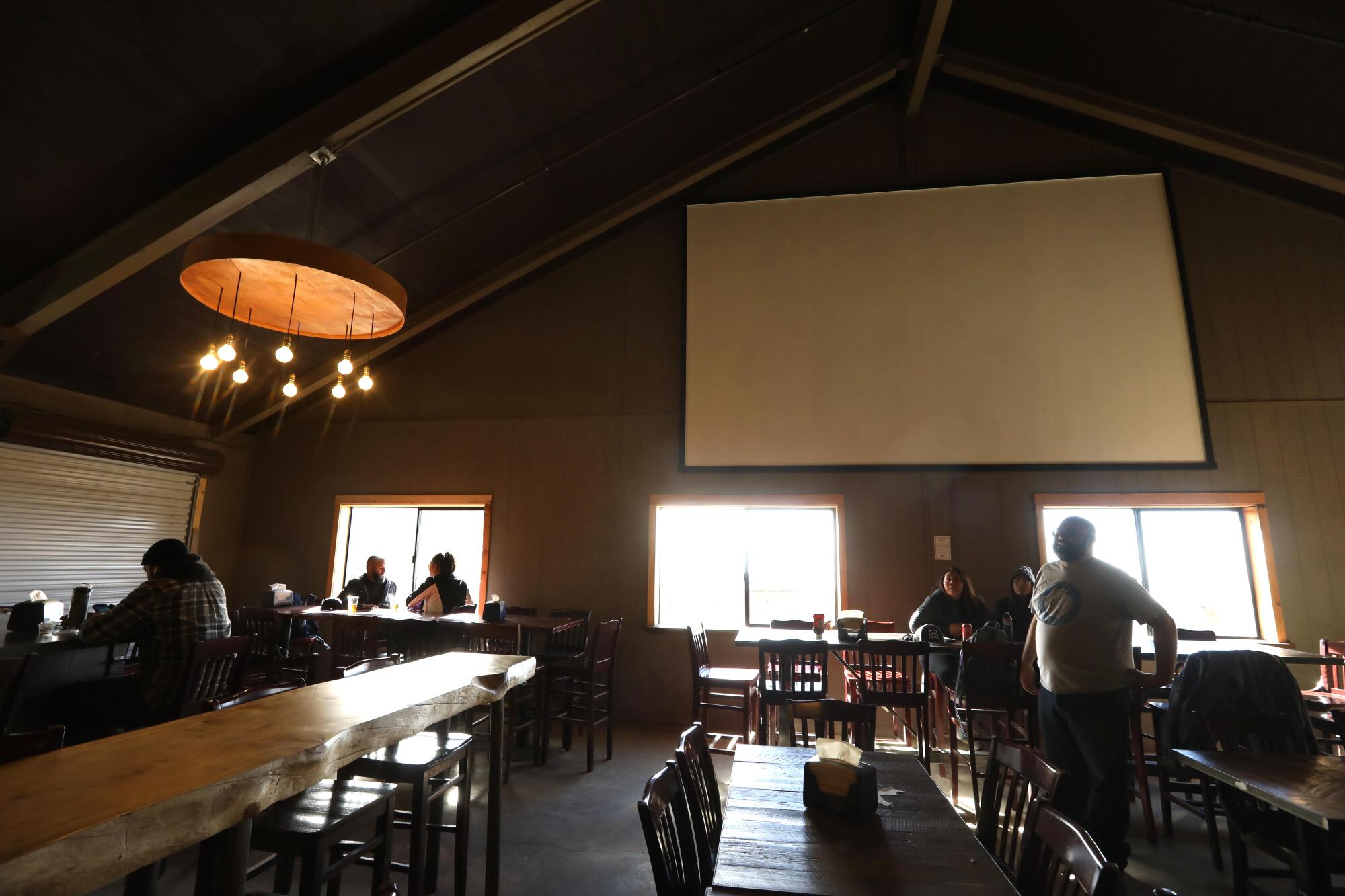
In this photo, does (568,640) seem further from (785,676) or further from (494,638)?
(785,676)

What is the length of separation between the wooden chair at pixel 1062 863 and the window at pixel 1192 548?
4.30 metres

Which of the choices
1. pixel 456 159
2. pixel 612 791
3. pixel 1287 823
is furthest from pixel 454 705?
pixel 456 159

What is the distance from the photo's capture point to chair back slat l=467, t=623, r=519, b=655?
403cm

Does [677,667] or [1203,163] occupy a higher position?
[1203,163]

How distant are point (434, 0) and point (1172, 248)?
6.20 meters

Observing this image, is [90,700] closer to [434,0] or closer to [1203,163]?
[434,0]

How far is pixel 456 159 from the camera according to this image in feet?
16.0

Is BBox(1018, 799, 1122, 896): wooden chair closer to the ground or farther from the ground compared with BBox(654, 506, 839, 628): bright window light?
closer to the ground

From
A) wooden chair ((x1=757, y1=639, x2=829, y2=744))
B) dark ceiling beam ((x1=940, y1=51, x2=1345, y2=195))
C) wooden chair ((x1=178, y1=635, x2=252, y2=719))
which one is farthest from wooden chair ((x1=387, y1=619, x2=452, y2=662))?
dark ceiling beam ((x1=940, y1=51, x2=1345, y2=195))

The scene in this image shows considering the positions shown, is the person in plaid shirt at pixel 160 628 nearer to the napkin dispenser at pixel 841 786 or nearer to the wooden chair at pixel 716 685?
the wooden chair at pixel 716 685

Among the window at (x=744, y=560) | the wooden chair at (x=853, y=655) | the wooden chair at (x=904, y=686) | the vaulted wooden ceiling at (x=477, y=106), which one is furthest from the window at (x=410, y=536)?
the wooden chair at (x=904, y=686)

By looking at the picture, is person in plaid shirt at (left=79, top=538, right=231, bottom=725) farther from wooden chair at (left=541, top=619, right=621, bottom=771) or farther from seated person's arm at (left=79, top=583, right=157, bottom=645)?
wooden chair at (left=541, top=619, right=621, bottom=771)

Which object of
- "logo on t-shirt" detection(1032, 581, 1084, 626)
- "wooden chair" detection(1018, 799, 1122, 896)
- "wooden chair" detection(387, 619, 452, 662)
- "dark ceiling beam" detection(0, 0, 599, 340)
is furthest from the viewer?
"wooden chair" detection(387, 619, 452, 662)

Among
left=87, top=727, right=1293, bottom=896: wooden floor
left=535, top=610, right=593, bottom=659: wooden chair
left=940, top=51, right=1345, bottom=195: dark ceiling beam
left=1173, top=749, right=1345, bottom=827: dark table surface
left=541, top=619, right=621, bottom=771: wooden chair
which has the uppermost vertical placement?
left=940, top=51, right=1345, bottom=195: dark ceiling beam
